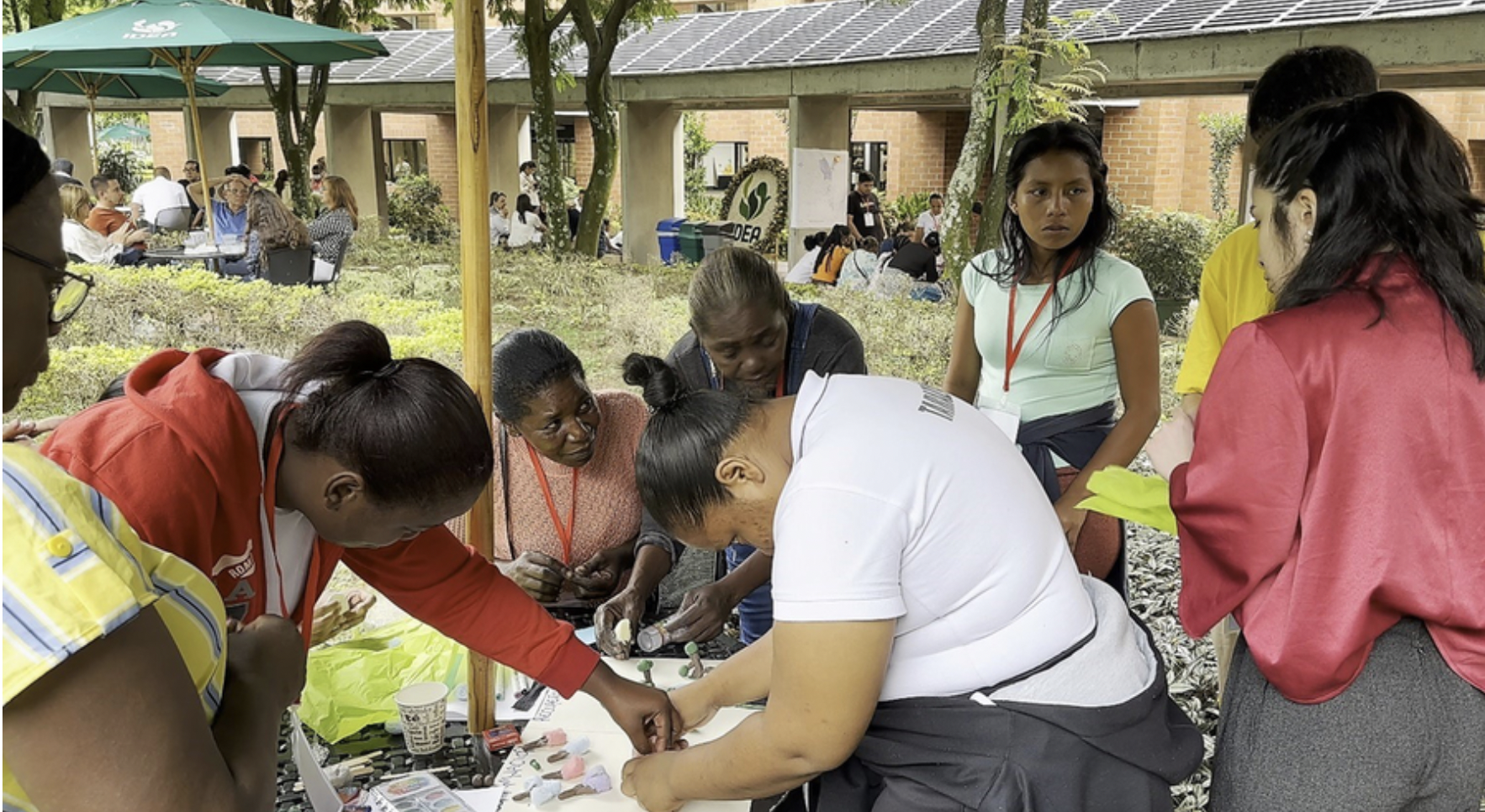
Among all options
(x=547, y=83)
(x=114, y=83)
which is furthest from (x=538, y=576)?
(x=114, y=83)

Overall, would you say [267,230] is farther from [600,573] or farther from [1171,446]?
[1171,446]

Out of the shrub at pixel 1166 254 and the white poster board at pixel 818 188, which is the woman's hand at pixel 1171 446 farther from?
the shrub at pixel 1166 254

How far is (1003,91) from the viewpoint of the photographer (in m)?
6.12

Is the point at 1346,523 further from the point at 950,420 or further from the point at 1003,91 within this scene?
the point at 1003,91

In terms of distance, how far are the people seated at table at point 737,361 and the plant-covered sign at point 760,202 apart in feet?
33.5

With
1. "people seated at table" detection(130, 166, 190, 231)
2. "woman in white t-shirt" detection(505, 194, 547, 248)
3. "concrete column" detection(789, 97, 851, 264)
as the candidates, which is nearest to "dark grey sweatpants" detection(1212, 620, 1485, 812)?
"concrete column" detection(789, 97, 851, 264)

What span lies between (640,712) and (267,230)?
7.23 metres

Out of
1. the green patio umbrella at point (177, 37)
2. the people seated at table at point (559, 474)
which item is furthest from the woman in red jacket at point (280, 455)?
the green patio umbrella at point (177, 37)

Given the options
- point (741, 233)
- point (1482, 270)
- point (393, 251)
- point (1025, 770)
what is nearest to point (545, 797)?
point (1025, 770)

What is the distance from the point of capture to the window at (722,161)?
2041 cm

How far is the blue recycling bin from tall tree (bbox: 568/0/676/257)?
257 cm

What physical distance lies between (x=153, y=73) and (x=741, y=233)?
6.27m

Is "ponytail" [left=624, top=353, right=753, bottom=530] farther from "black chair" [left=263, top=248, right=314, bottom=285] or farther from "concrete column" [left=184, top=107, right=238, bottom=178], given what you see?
"concrete column" [left=184, top=107, right=238, bottom=178]

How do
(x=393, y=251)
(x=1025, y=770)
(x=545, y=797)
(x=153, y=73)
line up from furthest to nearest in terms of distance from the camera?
1. (x=393, y=251)
2. (x=153, y=73)
3. (x=545, y=797)
4. (x=1025, y=770)
